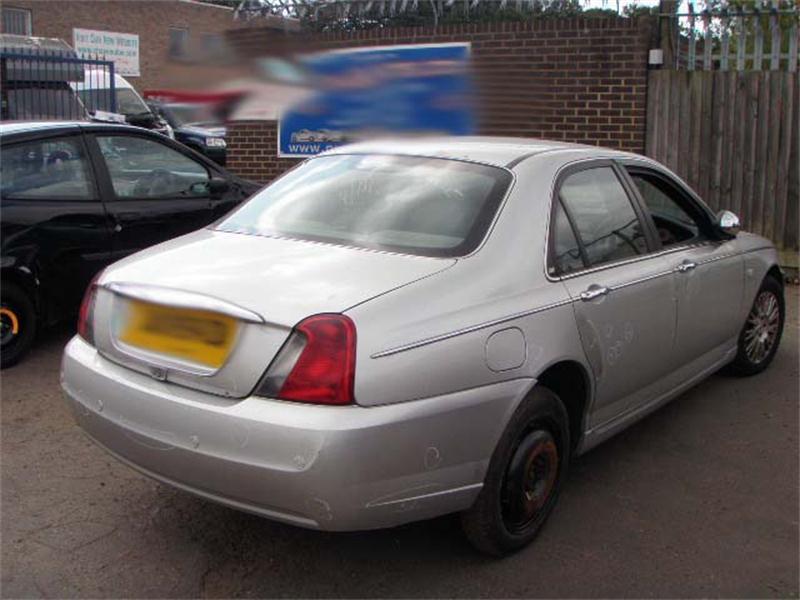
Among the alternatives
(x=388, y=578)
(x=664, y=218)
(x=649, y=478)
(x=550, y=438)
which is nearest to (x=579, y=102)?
(x=664, y=218)

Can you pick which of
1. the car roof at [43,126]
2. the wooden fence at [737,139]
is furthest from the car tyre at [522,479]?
the wooden fence at [737,139]

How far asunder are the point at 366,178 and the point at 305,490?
1.49 metres

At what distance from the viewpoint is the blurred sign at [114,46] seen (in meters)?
19.4

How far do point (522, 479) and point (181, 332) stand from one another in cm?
131

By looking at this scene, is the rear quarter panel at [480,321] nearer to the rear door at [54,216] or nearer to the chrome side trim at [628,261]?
the chrome side trim at [628,261]

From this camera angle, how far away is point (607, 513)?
11.4ft

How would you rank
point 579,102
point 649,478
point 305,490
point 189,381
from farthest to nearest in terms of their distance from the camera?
1. point 579,102
2. point 649,478
3. point 189,381
4. point 305,490

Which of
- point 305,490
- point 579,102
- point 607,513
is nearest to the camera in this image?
point 305,490

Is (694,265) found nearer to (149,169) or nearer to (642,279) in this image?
(642,279)

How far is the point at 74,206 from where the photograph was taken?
5461mm

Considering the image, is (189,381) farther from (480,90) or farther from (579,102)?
(579,102)

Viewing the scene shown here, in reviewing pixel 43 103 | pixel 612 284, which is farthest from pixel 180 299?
pixel 43 103

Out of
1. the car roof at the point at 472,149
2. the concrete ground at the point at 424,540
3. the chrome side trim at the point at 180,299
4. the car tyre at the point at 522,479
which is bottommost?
the concrete ground at the point at 424,540

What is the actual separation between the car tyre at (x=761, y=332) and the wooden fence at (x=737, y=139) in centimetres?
291
